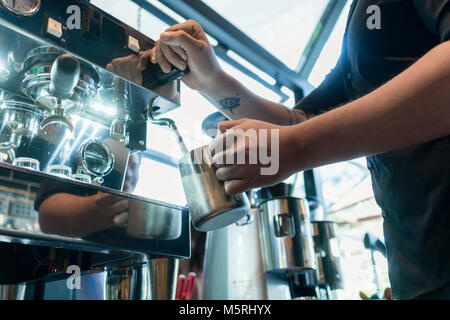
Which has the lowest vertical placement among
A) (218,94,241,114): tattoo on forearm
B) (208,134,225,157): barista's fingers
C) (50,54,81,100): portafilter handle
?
(208,134,225,157): barista's fingers

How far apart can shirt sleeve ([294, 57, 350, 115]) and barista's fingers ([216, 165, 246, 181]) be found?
0.42 meters

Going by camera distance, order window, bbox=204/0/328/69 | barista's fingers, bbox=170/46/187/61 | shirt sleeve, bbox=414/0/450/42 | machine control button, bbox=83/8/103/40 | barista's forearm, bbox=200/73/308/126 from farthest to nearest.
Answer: window, bbox=204/0/328/69 < barista's forearm, bbox=200/73/308/126 < barista's fingers, bbox=170/46/187/61 < machine control button, bbox=83/8/103/40 < shirt sleeve, bbox=414/0/450/42

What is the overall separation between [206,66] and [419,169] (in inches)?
17.0

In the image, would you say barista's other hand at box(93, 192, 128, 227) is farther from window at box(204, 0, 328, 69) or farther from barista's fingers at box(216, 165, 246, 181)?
window at box(204, 0, 328, 69)

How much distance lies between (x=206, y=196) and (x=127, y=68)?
27cm

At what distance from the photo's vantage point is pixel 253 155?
48cm

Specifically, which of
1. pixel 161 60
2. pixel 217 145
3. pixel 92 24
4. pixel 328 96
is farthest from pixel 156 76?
pixel 328 96

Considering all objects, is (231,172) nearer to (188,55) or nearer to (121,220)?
(121,220)

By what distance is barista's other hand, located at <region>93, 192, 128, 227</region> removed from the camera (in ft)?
1.73

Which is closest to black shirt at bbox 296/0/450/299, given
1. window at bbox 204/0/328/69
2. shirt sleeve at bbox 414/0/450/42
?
shirt sleeve at bbox 414/0/450/42

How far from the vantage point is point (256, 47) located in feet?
6.31

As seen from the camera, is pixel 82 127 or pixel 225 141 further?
pixel 82 127

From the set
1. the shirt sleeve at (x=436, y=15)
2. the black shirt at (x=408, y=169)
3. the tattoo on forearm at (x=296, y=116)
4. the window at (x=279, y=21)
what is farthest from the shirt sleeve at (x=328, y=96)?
the window at (x=279, y=21)
